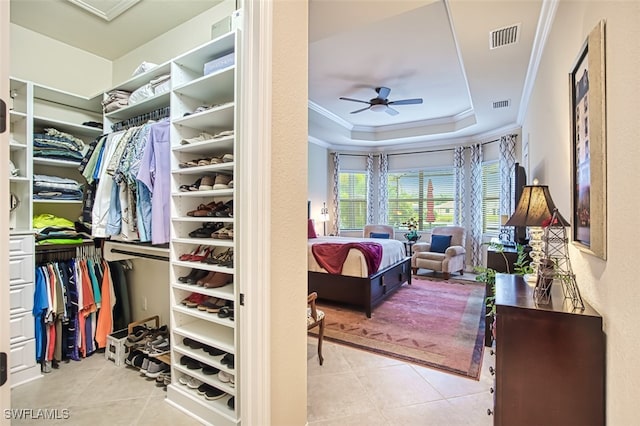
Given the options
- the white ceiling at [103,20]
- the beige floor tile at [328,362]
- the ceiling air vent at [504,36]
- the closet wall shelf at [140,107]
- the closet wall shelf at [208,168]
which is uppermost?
the white ceiling at [103,20]

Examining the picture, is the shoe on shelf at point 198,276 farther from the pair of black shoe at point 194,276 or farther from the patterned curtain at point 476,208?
the patterned curtain at point 476,208

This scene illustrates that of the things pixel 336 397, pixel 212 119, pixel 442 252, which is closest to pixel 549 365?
pixel 336 397

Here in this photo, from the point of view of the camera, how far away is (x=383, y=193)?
748cm

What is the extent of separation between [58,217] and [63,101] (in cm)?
109

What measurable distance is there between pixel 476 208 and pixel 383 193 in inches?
82.0

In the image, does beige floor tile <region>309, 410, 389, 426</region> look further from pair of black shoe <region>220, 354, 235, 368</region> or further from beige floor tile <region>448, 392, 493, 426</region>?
pair of black shoe <region>220, 354, 235, 368</region>

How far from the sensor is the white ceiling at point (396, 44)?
2.27 metres

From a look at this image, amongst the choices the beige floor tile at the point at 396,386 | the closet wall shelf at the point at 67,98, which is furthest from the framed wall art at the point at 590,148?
the closet wall shelf at the point at 67,98

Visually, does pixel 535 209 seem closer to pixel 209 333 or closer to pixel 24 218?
pixel 209 333

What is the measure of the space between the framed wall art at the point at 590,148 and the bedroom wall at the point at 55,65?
150 inches

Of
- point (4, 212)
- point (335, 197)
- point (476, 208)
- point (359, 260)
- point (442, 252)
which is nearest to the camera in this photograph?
point (4, 212)

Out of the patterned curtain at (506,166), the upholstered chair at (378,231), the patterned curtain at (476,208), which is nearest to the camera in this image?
the patterned curtain at (506,166)

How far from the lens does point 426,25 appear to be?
2.95m

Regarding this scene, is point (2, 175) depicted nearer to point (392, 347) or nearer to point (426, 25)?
point (392, 347)
